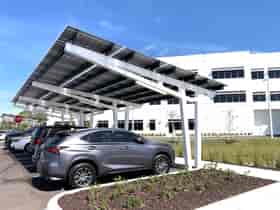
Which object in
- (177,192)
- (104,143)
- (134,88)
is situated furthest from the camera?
(134,88)

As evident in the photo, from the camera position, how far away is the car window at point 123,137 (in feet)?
26.7

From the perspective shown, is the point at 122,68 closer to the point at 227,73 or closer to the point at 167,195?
the point at 167,195

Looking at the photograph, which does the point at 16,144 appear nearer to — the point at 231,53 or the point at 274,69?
the point at 231,53

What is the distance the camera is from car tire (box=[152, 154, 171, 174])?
8.73m

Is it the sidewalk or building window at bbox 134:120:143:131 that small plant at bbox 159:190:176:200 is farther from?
building window at bbox 134:120:143:131

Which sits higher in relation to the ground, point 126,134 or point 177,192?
point 126,134

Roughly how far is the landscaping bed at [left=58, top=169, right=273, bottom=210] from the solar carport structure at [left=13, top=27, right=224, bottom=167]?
245 cm

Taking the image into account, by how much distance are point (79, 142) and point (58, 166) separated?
2.78ft

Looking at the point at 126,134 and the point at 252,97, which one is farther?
the point at 252,97

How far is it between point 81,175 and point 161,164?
9.64 feet

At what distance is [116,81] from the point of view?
11.9 m

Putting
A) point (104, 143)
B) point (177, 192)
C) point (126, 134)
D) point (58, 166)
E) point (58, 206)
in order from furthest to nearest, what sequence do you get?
point (126, 134) → point (104, 143) → point (58, 166) → point (177, 192) → point (58, 206)

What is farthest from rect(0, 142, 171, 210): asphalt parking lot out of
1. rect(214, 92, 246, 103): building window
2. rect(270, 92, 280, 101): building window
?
rect(270, 92, 280, 101): building window

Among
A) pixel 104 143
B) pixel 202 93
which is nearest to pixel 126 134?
pixel 104 143
